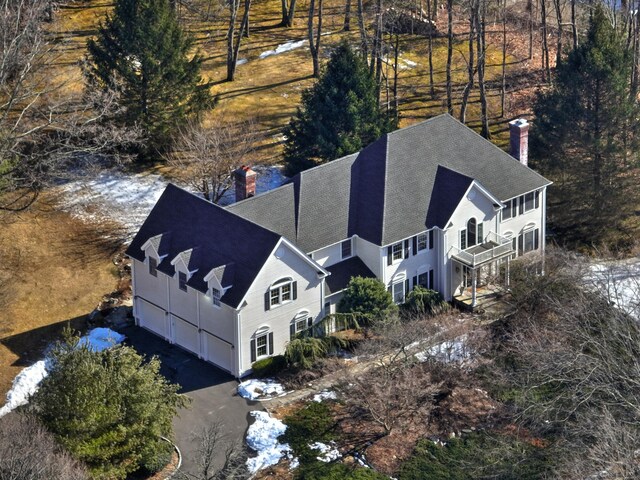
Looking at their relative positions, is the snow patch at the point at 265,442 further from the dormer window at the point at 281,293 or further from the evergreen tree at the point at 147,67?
the evergreen tree at the point at 147,67

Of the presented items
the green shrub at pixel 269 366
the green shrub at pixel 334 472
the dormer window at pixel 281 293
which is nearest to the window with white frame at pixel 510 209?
the dormer window at pixel 281 293

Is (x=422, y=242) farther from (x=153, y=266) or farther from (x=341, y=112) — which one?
(x=153, y=266)

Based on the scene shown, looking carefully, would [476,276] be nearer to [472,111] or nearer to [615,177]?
[615,177]

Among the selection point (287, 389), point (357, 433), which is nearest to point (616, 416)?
point (357, 433)

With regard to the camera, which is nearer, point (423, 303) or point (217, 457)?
point (217, 457)

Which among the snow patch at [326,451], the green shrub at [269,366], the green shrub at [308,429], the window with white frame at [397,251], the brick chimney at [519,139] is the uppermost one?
the brick chimney at [519,139]

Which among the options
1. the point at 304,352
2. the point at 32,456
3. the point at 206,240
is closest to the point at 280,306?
the point at 304,352

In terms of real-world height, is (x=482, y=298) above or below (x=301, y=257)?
below

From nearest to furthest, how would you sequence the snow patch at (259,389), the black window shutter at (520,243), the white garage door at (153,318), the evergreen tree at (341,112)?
the snow patch at (259,389) → the white garage door at (153,318) → the black window shutter at (520,243) → the evergreen tree at (341,112)
